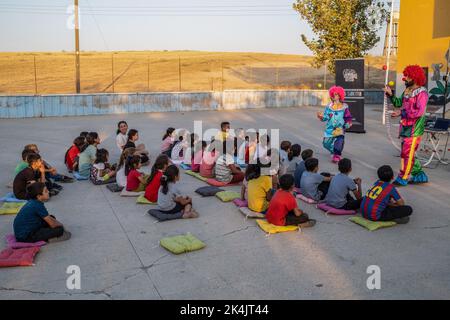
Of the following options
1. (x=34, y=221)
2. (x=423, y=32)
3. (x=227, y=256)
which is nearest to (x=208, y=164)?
(x=227, y=256)

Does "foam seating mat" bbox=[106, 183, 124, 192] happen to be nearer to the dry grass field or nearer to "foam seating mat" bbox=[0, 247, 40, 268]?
"foam seating mat" bbox=[0, 247, 40, 268]

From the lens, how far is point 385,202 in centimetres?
692

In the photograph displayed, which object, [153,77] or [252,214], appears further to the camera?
[153,77]

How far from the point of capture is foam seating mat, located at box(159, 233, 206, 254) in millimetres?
6020

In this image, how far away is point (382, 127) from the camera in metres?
18.1

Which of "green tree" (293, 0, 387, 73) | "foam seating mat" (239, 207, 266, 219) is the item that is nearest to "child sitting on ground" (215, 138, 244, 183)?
"foam seating mat" (239, 207, 266, 219)

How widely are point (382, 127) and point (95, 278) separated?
15.2 m

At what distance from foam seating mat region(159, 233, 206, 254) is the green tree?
2214 centimetres

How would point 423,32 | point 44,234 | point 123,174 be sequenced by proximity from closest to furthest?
point 44,234, point 123,174, point 423,32

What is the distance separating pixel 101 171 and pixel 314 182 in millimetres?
4509

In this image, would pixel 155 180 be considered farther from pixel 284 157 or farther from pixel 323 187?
pixel 323 187

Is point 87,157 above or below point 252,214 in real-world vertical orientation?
above
